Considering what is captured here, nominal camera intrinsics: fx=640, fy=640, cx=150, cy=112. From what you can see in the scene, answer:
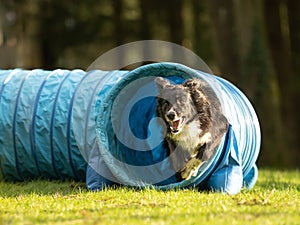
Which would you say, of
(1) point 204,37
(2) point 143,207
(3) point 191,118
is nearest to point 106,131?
(3) point 191,118

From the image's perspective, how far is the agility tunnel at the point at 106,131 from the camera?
6.59m

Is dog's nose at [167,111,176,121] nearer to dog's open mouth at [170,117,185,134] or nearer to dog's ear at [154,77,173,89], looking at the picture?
dog's open mouth at [170,117,185,134]

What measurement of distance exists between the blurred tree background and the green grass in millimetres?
6836

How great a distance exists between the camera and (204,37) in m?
21.2

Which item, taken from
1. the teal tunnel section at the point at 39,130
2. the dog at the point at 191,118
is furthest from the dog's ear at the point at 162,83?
the teal tunnel section at the point at 39,130

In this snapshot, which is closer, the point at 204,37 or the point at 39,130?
the point at 39,130

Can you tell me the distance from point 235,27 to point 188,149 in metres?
7.48

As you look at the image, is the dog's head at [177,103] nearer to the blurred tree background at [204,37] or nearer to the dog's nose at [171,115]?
the dog's nose at [171,115]

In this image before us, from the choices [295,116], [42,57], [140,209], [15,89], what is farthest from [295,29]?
[140,209]

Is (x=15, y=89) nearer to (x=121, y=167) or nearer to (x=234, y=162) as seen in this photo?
(x=121, y=167)

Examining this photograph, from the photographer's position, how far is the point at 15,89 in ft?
27.1

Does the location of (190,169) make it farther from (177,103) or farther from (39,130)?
(39,130)

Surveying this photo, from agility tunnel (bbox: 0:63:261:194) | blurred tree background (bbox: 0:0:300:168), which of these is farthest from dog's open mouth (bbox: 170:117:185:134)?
blurred tree background (bbox: 0:0:300:168)

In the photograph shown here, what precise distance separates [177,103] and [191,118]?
0.75 feet
